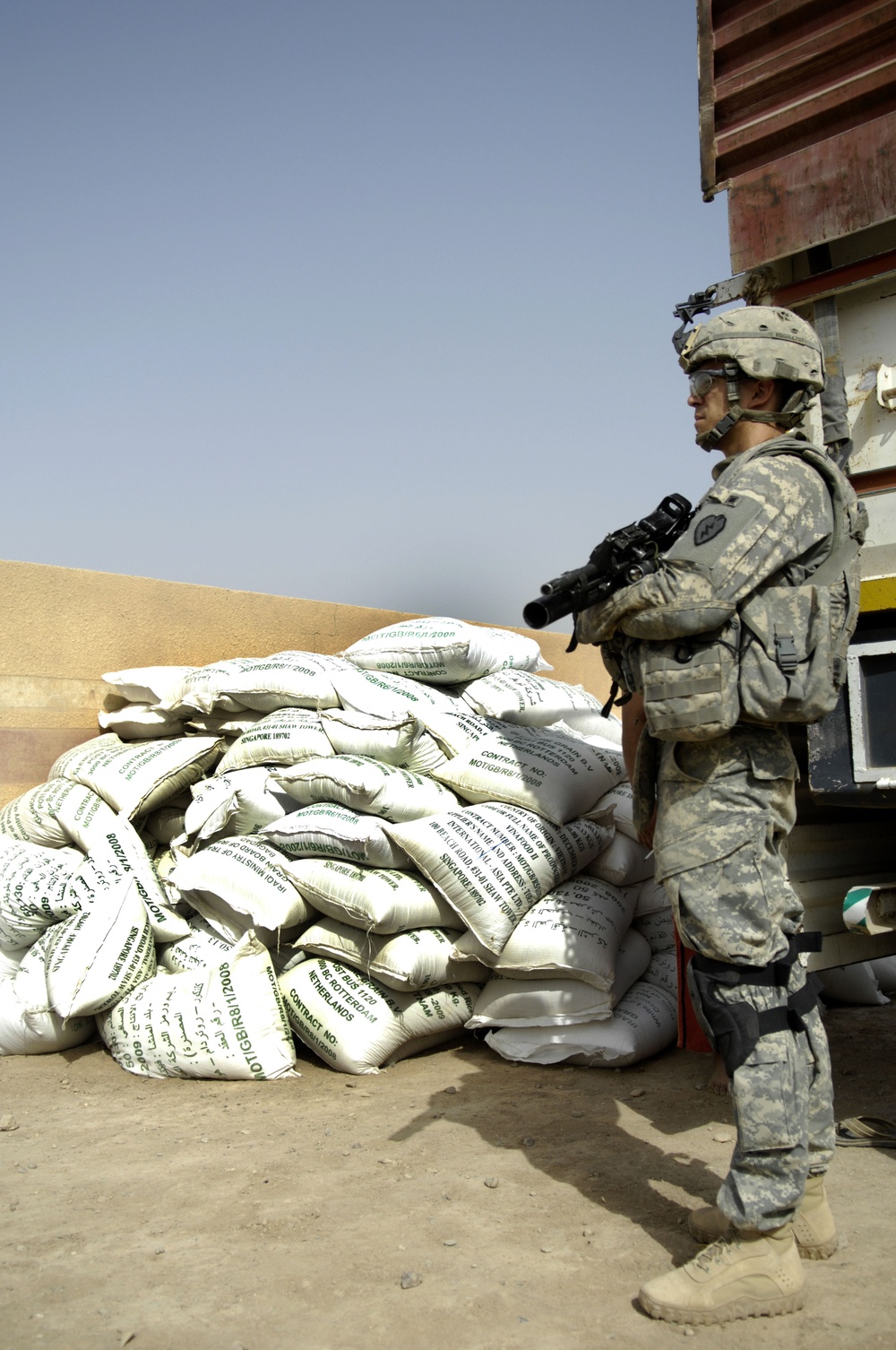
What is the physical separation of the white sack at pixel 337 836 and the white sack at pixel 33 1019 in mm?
739

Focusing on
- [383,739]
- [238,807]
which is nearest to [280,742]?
[238,807]

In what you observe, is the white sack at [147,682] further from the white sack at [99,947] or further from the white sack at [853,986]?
the white sack at [853,986]

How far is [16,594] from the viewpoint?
3.80 meters

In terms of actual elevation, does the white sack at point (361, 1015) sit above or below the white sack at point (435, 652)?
below

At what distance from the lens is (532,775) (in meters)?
3.26

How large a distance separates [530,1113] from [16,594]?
2497 mm

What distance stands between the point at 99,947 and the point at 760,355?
2.25 meters

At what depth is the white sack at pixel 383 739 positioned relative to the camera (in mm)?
3348

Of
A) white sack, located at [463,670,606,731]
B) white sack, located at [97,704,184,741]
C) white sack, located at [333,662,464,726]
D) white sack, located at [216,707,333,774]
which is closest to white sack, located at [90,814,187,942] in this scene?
white sack, located at [216,707,333,774]

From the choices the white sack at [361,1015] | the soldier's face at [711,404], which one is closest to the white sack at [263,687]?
the white sack at [361,1015]

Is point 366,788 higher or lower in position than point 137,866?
higher

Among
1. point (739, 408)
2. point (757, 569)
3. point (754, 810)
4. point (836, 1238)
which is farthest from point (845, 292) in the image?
point (836, 1238)

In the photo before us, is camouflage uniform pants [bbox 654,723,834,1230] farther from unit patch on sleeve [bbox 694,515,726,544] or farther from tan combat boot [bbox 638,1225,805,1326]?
unit patch on sleeve [bbox 694,515,726,544]

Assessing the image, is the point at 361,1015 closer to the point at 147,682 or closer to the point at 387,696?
the point at 387,696
